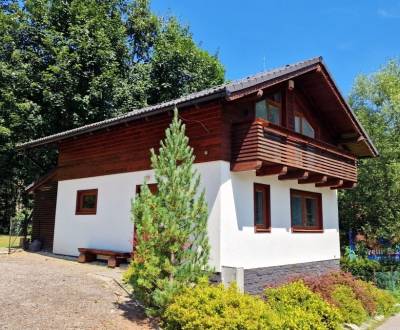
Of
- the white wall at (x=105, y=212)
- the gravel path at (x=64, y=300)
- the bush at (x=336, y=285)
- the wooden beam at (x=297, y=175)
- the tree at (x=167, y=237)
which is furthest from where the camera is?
the wooden beam at (x=297, y=175)

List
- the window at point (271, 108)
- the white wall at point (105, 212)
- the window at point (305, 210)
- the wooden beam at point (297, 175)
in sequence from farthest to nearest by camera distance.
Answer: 1. the window at point (305, 210)
2. the window at point (271, 108)
3. the wooden beam at point (297, 175)
4. the white wall at point (105, 212)

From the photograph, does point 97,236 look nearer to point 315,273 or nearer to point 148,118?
point 148,118

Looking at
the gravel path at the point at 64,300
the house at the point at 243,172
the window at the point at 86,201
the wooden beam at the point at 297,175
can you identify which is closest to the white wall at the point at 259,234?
the house at the point at 243,172

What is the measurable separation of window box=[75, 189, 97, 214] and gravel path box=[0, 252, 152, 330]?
284 cm

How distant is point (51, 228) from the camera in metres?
15.7

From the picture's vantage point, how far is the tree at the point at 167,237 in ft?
25.1

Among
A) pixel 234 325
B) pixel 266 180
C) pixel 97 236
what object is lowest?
pixel 234 325

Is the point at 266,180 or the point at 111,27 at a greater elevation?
the point at 111,27

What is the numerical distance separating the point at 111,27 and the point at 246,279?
20.5 metres

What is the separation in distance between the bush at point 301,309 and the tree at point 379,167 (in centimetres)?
1323

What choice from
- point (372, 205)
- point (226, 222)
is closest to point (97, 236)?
point (226, 222)

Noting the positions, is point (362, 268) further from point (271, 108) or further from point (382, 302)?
point (271, 108)

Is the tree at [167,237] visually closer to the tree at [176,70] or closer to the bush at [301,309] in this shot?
the bush at [301,309]

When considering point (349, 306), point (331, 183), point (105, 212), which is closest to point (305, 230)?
point (331, 183)
